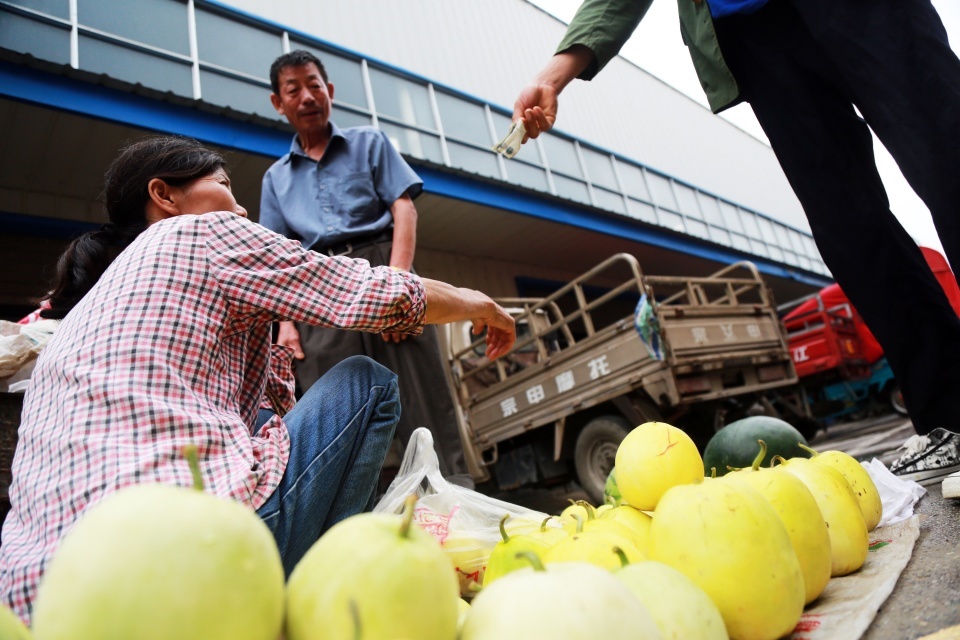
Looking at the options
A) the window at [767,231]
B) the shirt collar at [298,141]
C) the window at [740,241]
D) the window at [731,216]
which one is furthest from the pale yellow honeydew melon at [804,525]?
the window at [767,231]

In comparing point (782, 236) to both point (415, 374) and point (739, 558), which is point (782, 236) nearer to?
point (415, 374)

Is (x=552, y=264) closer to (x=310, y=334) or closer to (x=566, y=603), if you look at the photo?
(x=310, y=334)

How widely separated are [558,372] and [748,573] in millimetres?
4814

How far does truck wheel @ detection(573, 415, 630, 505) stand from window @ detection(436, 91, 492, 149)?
5821 millimetres

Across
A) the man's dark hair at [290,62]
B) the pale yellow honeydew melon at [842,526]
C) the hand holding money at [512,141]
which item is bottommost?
the pale yellow honeydew melon at [842,526]

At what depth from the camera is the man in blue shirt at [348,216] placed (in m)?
2.71

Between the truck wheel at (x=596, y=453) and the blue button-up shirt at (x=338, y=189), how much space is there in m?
3.12

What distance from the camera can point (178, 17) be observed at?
683cm

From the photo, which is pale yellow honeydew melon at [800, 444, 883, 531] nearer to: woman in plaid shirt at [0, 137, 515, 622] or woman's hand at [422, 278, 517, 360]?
woman's hand at [422, 278, 517, 360]

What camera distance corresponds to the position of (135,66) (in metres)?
6.23

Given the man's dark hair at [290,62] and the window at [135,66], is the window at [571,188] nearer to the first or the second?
the window at [135,66]

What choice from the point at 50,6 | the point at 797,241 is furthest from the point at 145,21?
the point at 797,241

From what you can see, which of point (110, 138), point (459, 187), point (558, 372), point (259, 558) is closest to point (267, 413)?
point (259, 558)

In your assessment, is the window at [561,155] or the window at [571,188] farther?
the window at [561,155]
